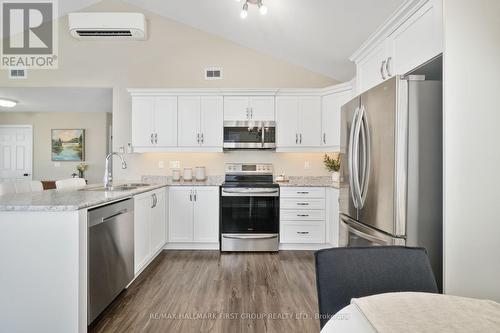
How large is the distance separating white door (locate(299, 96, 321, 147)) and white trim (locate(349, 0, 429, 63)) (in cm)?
117

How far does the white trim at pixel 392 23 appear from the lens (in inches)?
70.9

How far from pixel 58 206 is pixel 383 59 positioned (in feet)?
8.86

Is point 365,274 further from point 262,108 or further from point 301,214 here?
point 262,108

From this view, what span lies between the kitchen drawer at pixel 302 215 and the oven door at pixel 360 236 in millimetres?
1107

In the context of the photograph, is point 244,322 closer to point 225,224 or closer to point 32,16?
point 225,224

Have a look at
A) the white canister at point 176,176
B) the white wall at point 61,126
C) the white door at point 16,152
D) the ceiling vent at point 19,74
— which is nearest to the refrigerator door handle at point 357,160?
the white canister at point 176,176

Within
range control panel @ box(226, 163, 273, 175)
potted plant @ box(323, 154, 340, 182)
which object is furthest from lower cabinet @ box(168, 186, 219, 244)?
potted plant @ box(323, 154, 340, 182)

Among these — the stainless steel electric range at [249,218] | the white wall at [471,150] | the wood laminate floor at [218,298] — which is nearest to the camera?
the white wall at [471,150]

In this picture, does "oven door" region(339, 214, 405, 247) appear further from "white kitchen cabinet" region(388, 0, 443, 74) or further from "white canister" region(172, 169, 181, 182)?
"white canister" region(172, 169, 181, 182)

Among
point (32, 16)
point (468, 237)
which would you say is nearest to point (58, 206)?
point (468, 237)

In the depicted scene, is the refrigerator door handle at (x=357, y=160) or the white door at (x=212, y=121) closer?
the refrigerator door handle at (x=357, y=160)

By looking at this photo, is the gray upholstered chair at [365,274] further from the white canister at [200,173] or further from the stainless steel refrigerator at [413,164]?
the white canister at [200,173]

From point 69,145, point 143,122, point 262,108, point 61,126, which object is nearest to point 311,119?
point 262,108

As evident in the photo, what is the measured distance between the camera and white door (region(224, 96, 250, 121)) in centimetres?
386
